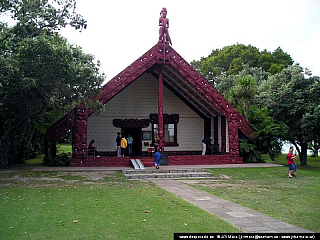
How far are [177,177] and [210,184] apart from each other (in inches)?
109

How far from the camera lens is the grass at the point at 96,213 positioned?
21.3 feet

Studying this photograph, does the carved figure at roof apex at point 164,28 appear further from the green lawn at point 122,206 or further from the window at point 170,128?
the green lawn at point 122,206

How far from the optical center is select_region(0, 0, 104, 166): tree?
44.9 ft

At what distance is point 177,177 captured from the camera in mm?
16656

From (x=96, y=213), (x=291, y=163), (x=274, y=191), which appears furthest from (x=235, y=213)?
(x=291, y=163)

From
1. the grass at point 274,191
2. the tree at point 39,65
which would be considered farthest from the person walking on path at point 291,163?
the tree at point 39,65

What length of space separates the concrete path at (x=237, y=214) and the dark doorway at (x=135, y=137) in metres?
13.2

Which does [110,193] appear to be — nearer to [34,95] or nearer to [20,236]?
[20,236]

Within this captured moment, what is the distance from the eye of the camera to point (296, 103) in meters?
22.6

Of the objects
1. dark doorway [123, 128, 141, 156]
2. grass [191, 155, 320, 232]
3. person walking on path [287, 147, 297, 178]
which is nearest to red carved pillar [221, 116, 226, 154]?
grass [191, 155, 320, 232]

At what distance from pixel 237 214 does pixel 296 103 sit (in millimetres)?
16273

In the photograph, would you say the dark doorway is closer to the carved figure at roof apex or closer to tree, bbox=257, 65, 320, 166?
the carved figure at roof apex

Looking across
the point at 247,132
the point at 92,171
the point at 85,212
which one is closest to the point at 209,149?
the point at 247,132

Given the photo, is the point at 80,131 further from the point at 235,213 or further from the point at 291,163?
the point at 235,213
